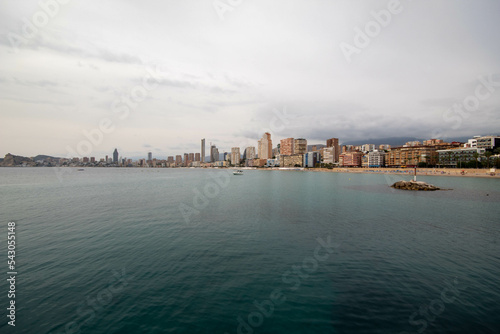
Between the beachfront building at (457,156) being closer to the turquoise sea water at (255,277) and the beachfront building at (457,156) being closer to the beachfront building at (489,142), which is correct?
the beachfront building at (489,142)

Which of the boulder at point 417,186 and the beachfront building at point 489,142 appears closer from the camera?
the boulder at point 417,186

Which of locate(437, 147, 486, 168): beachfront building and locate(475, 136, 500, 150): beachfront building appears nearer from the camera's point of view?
locate(437, 147, 486, 168): beachfront building

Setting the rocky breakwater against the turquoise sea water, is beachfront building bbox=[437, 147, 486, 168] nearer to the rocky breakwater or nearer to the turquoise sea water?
the rocky breakwater

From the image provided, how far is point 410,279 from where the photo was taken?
1298cm

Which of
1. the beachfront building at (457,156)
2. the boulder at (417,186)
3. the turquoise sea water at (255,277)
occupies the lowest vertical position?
the boulder at (417,186)

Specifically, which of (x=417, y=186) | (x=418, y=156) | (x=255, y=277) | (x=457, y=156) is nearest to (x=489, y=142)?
(x=457, y=156)

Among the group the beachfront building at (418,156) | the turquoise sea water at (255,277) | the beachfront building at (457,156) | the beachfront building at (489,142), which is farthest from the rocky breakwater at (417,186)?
the beachfront building at (489,142)

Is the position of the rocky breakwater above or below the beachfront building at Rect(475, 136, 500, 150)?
below

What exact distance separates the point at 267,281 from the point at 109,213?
27.0 meters

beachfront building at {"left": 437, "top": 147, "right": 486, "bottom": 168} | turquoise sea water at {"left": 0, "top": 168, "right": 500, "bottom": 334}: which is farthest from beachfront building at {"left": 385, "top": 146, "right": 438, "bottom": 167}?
turquoise sea water at {"left": 0, "top": 168, "right": 500, "bottom": 334}

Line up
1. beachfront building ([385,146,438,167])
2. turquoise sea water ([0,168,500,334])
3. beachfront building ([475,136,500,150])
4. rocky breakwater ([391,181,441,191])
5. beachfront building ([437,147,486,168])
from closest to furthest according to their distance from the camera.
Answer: turquoise sea water ([0,168,500,334])
rocky breakwater ([391,181,441,191])
beachfront building ([437,147,486,168])
beachfront building ([475,136,500,150])
beachfront building ([385,146,438,167])

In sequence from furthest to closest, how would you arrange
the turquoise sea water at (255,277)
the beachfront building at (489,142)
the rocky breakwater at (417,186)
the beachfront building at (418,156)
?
the beachfront building at (418,156) → the beachfront building at (489,142) → the rocky breakwater at (417,186) → the turquoise sea water at (255,277)

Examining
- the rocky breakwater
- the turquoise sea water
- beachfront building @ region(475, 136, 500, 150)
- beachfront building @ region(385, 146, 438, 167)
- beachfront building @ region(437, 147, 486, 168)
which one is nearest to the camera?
the turquoise sea water

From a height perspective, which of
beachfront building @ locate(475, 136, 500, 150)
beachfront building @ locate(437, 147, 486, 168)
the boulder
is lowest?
the boulder
